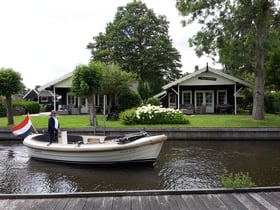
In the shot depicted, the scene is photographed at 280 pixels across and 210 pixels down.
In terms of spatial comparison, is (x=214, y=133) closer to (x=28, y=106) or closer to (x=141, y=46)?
(x=28, y=106)

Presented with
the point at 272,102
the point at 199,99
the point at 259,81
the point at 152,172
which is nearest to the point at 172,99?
the point at 199,99

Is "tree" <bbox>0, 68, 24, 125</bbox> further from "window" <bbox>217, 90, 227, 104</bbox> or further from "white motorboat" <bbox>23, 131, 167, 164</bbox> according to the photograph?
"window" <bbox>217, 90, 227, 104</bbox>

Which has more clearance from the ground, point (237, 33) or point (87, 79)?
point (237, 33)

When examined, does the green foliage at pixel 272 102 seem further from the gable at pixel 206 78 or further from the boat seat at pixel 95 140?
the boat seat at pixel 95 140

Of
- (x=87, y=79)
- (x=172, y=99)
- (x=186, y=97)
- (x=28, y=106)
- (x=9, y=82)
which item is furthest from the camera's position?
(x=28, y=106)

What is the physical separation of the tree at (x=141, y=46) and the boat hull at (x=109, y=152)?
30.7m

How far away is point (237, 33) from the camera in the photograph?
19.9 metres

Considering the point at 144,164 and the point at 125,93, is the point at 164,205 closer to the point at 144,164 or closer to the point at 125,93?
the point at 144,164

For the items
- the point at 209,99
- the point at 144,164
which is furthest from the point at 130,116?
the point at 209,99

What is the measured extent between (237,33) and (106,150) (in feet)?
45.8

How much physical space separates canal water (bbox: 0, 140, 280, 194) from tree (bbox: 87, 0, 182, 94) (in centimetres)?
2913

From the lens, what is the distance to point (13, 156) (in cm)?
1227

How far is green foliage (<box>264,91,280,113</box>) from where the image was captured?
2591cm

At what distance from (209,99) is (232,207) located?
80.3 ft
